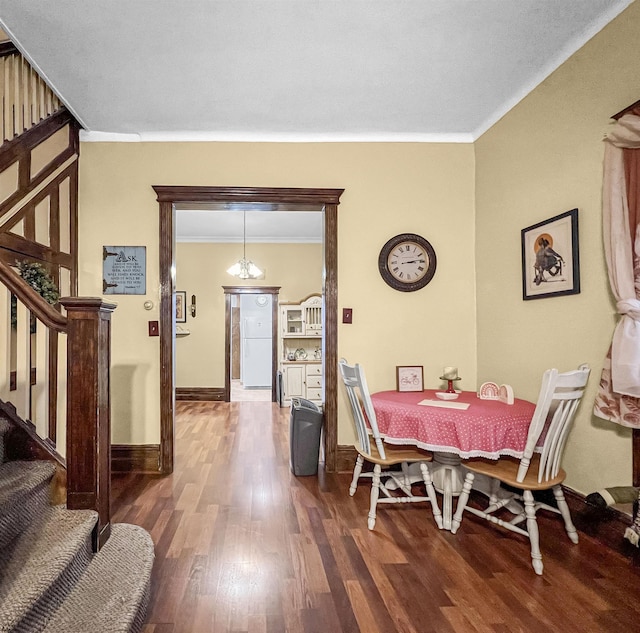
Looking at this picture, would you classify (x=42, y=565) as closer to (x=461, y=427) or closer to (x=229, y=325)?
(x=461, y=427)

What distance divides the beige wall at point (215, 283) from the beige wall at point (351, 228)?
4055 millimetres

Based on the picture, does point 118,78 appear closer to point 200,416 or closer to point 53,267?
point 53,267

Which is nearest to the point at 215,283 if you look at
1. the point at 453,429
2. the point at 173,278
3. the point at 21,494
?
the point at 173,278

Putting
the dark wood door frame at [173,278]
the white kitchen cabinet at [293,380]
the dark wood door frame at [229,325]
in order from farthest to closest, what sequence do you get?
the dark wood door frame at [229,325] → the white kitchen cabinet at [293,380] → the dark wood door frame at [173,278]

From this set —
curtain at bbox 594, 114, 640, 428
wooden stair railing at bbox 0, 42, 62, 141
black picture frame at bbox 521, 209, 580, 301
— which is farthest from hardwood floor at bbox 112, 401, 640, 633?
wooden stair railing at bbox 0, 42, 62, 141

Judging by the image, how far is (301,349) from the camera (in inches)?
295

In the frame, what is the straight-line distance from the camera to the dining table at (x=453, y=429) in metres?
2.52

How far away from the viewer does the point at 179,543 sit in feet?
8.20

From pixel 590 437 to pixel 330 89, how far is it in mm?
2768

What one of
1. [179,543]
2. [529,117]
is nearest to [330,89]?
[529,117]

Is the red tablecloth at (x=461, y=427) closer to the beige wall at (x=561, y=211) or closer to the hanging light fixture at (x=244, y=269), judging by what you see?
the beige wall at (x=561, y=211)

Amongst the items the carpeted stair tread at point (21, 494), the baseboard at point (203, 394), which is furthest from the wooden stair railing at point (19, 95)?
the baseboard at point (203, 394)

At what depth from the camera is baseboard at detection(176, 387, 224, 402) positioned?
7738mm

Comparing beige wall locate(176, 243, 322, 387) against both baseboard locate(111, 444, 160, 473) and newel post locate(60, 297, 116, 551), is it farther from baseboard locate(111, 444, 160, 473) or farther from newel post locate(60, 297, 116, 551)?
newel post locate(60, 297, 116, 551)
